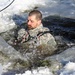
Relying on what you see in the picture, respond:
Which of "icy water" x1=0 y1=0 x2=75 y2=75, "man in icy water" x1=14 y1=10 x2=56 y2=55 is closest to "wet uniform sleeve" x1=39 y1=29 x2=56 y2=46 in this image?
"man in icy water" x1=14 y1=10 x2=56 y2=55

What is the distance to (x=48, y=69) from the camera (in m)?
4.78

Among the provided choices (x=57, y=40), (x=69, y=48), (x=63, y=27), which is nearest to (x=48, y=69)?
(x=69, y=48)

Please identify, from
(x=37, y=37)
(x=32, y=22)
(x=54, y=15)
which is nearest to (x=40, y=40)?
(x=37, y=37)

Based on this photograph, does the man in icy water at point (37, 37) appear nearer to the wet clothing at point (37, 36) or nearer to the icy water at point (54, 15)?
the wet clothing at point (37, 36)

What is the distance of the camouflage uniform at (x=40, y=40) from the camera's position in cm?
580

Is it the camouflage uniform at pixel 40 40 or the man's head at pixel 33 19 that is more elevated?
the man's head at pixel 33 19

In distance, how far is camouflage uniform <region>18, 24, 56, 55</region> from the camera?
19.0ft

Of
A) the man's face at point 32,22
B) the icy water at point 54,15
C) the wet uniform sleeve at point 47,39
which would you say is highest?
the icy water at point 54,15

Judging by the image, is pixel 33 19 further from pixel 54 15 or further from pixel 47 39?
pixel 54 15

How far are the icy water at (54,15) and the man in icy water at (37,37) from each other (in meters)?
0.25

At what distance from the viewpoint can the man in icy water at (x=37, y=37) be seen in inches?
229

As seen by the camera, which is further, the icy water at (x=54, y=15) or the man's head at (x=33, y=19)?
the icy water at (x=54, y=15)

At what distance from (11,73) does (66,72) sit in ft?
2.90

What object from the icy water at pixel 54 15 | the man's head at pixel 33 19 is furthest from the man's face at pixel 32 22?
the icy water at pixel 54 15
